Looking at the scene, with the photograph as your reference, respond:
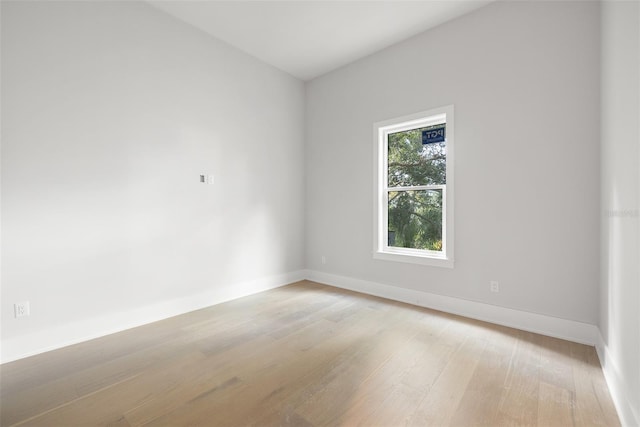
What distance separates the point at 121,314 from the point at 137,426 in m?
1.57

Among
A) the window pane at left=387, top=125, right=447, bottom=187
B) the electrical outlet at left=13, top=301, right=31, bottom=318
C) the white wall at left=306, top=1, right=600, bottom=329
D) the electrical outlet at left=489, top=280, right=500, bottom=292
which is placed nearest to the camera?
the electrical outlet at left=13, top=301, right=31, bottom=318

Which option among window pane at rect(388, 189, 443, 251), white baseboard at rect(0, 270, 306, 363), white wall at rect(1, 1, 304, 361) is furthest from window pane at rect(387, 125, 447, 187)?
white baseboard at rect(0, 270, 306, 363)

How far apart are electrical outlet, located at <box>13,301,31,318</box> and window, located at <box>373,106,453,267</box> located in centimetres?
348

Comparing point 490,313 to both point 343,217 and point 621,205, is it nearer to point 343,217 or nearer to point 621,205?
point 621,205

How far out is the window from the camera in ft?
10.6

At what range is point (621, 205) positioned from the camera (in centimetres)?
171

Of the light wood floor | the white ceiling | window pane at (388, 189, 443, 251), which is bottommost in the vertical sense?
the light wood floor

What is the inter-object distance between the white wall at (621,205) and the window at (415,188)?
4.11 ft

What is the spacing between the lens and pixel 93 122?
257cm

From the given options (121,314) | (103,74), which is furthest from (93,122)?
(121,314)

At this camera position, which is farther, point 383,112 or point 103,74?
point 383,112

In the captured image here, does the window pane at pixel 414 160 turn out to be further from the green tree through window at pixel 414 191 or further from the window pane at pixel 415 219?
the window pane at pixel 415 219

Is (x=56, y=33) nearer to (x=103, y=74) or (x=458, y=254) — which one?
(x=103, y=74)

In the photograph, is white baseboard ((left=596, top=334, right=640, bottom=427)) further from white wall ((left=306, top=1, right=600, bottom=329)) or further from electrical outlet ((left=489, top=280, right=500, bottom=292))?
electrical outlet ((left=489, top=280, right=500, bottom=292))
